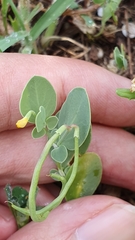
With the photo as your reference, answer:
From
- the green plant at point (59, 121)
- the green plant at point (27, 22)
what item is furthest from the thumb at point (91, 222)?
the green plant at point (27, 22)

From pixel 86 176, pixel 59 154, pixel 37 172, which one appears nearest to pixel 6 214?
pixel 86 176

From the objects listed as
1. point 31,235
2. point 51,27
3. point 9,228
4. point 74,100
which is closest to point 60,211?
point 31,235

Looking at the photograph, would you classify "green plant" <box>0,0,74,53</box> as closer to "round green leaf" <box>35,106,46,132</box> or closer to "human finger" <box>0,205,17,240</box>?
"round green leaf" <box>35,106,46,132</box>

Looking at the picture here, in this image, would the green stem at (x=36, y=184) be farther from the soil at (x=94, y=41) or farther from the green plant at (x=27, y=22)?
the soil at (x=94, y=41)

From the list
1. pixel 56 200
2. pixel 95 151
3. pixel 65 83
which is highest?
pixel 65 83

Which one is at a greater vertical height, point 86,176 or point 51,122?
point 51,122

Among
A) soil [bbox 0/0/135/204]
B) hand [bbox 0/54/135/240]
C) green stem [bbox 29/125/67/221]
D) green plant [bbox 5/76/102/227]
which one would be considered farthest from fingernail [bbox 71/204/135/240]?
soil [bbox 0/0/135/204]

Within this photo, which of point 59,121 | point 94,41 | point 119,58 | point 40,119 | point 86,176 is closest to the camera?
point 40,119

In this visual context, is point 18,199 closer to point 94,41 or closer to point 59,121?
point 59,121
